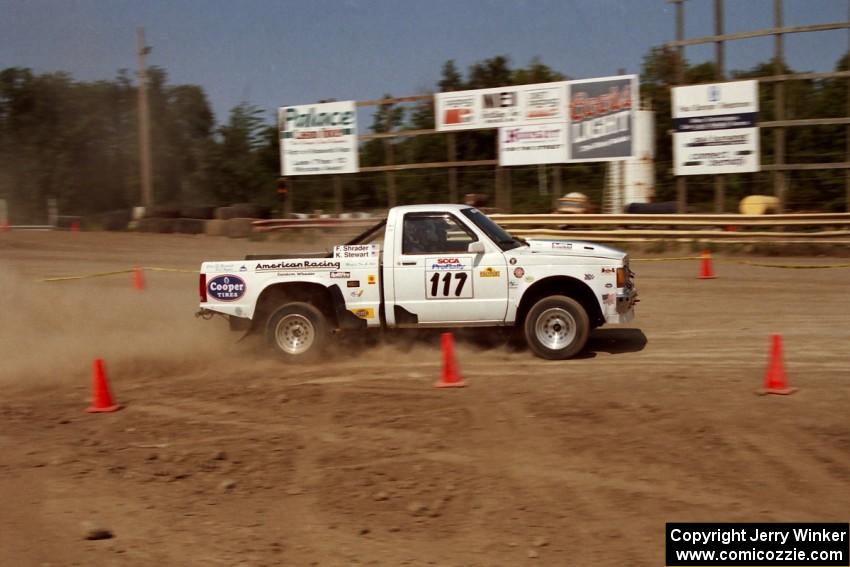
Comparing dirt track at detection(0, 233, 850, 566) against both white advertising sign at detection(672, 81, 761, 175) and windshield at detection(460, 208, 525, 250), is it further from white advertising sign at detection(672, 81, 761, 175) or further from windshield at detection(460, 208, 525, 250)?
white advertising sign at detection(672, 81, 761, 175)

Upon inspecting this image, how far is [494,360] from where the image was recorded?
34.0 ft

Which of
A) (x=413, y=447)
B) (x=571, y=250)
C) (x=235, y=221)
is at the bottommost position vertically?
(x=413, y=447)

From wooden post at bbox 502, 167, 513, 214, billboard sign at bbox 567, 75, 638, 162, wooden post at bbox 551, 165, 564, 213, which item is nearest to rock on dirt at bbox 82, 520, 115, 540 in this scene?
A: billboard sign at bbox 567, 75, 638, 162

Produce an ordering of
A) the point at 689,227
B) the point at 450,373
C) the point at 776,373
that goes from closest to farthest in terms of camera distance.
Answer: the point at 776,373
the point at 450,373
the point at 689,227

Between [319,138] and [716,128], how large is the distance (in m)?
13.4

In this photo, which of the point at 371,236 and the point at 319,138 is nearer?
the point at 371,236

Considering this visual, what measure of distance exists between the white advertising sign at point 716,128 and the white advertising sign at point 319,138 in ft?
36.5

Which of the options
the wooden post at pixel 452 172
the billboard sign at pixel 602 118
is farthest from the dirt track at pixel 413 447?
the wooden post at pixel 452 172

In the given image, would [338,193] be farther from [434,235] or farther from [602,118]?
[434,235]

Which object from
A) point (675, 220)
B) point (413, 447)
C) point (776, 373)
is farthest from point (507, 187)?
point (413, 447)

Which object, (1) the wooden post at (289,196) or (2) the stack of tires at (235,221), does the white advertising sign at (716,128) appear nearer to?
(1) the wooden post at (289,196)

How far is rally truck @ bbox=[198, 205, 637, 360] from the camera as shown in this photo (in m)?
10.0

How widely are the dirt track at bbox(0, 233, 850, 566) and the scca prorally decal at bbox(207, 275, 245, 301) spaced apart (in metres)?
0.84

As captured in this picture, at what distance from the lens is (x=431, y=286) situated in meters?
10.2
